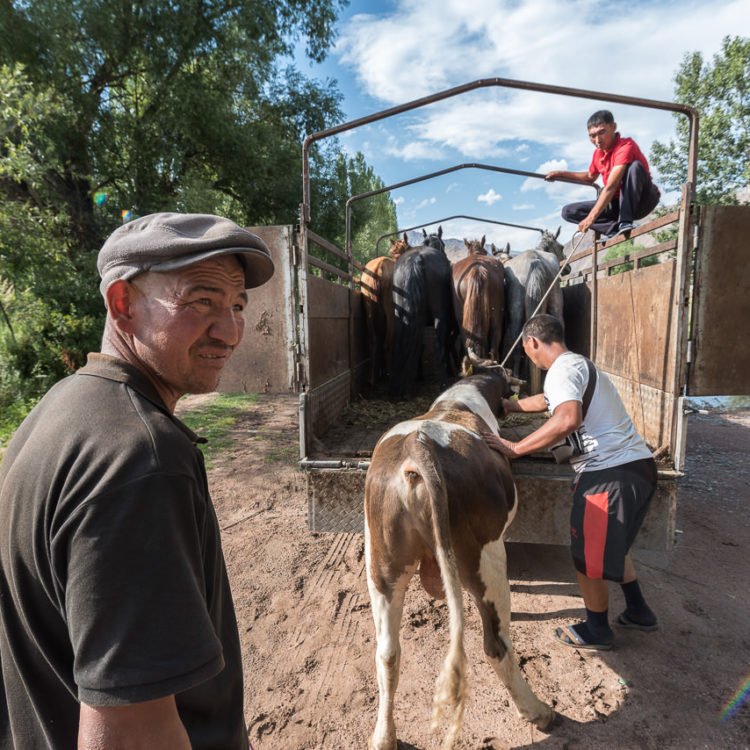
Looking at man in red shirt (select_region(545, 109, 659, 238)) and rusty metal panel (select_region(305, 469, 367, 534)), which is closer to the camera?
rusty metal panel (select_region(305, 469, 367, 534))

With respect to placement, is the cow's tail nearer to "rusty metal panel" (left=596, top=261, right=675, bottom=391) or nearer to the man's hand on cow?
the man's hand on cow

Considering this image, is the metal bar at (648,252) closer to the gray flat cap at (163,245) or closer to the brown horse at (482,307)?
the brown horse at (482,307)

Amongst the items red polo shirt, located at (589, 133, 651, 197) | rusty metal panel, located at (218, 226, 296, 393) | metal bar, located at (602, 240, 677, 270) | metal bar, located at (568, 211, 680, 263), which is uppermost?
red polo shirt, located at (589, 133, 651, 197)

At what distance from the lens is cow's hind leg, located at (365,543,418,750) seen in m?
2.14

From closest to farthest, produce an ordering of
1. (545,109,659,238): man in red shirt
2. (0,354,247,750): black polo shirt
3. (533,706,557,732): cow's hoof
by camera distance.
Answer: (0,354,247,750): black polo shirt < (533,706,557,732): cow's hoof < (545,109,659,238): man in red shirt

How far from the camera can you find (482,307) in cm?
488

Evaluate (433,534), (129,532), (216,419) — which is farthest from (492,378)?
(216,419)

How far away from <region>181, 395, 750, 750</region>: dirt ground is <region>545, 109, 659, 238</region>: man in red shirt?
8.99ft

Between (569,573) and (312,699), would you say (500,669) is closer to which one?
(312,699)

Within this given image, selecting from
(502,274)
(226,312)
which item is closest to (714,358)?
(502,274)

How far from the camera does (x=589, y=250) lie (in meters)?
4.64

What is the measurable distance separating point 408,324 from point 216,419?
5.09 m

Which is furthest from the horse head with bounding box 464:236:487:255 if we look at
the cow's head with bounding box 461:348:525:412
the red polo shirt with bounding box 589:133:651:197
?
the cow's head with bounding box 461:348:525:412

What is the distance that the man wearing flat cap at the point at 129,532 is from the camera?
2.21 ft
